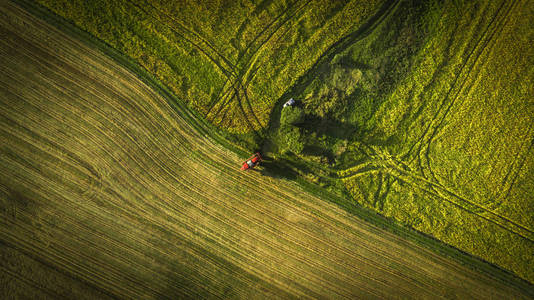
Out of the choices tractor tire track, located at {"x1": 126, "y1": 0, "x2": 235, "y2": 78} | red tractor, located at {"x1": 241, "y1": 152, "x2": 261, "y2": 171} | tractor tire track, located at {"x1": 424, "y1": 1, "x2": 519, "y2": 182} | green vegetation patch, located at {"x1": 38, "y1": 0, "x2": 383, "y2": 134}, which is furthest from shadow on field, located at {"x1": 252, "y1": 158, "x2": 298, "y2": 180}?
tractor tire track, located at {"x1": 424, "y1": 1, "x2": 519, "y2": 182}

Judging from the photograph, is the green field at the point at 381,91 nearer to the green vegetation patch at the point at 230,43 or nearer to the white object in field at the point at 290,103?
the green vegetation patch at the point at 230,43

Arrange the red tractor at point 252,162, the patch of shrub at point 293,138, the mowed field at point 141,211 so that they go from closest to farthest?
the red tractor at point 252,162 → the patch of shrub at point 293,138 → the mowed field at point 141,211

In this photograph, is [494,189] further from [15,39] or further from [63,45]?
[15,39]

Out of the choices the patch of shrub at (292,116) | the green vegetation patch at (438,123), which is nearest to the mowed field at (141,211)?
the green vegetation patch at (438,123)

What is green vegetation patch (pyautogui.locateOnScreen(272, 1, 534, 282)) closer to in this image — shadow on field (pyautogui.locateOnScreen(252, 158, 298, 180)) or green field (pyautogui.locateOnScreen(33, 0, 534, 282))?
green field (pyautogui.locateOnScreen(33, 0, 534, 282))

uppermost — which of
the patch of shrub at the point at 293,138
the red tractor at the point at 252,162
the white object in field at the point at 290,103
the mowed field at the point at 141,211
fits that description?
the white object in field at the point at 290,103

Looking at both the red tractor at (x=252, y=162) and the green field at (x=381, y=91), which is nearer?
the red tractor at (x=252, y=162)

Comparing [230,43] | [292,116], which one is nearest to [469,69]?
[292,116]

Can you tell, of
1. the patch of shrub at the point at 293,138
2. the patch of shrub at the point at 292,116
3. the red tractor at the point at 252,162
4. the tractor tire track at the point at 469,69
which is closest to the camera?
the patch of shrub at the point at 292,116
